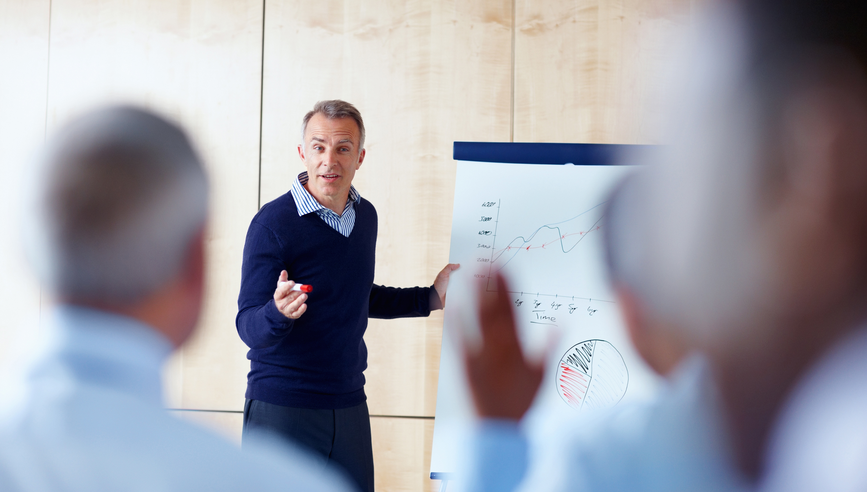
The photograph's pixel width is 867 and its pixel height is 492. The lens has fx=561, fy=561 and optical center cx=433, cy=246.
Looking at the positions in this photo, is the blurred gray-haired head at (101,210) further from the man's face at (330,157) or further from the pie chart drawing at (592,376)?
the pie chart drawing at (592,376)

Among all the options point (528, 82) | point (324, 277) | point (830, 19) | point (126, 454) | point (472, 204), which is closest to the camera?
point (126, 454)

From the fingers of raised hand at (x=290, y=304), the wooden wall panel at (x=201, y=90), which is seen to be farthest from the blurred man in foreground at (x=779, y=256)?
the wooden wall panel at (x=201, y=90)

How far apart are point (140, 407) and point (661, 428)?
4.11ft

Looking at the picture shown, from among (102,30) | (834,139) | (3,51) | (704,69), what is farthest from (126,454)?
(3,51)

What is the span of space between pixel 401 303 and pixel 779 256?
1.00m

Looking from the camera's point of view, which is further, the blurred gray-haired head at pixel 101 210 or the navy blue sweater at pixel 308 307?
the navy blue sweater at pixel 308 307

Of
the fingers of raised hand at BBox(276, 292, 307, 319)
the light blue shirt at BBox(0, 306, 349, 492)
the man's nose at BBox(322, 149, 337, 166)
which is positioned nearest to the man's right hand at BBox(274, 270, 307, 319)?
the fingers of raised hand at BBox(276, 292, 307, 319)

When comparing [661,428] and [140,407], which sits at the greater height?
[140,407]

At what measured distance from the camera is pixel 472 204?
1.56 m

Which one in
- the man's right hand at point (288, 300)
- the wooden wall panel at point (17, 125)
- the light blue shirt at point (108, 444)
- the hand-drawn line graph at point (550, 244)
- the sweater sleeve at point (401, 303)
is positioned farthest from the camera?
A: the wooden wall panel at point (17, 125)

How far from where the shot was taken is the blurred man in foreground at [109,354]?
0.31 meters

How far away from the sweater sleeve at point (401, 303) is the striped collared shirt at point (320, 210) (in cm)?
24

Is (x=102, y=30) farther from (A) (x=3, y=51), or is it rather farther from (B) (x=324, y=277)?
(B) (x=324, y=277)

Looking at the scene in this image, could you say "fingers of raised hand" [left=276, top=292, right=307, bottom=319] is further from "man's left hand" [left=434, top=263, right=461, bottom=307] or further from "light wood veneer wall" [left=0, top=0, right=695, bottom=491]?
"light wood veneer wall" [left=0, top=0, right=695, bottom=491]
